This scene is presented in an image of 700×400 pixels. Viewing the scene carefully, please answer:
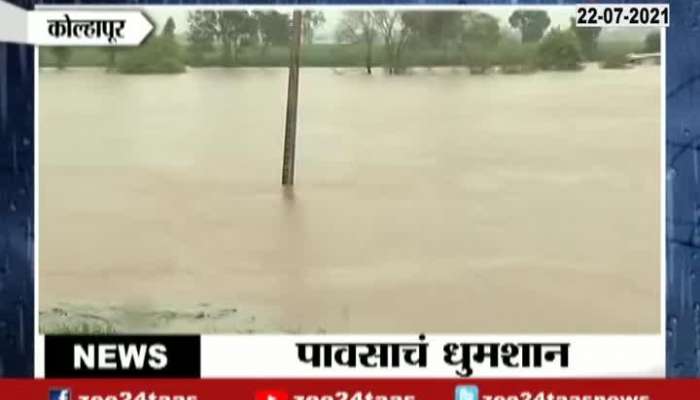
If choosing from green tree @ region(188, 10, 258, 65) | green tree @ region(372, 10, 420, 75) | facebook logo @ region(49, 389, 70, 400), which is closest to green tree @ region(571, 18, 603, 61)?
green tree @ region(372, 10, 420, 75)

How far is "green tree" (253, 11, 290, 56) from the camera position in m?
3.84

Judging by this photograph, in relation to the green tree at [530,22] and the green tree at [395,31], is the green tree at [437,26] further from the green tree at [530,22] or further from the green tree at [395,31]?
the green tree at [530,22]

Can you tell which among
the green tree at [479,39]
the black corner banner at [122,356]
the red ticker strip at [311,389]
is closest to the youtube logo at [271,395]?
the red ticker strip at [311,389]

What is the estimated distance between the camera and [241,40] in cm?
386

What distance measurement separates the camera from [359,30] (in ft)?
12.6

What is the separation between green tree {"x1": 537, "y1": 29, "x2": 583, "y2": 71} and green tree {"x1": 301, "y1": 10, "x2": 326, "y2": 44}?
543 mm

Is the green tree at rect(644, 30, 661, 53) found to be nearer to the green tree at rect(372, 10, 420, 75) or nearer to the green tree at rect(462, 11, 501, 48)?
the green tree at rect(462, 11, 501, 48)

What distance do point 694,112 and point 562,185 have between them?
1.19ft

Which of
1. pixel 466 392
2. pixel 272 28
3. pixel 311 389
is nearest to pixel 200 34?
pixel 272 28

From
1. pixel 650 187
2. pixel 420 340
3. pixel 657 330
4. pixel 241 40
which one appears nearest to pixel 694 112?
pixel 650 187

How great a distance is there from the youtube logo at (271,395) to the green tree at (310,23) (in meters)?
0.86

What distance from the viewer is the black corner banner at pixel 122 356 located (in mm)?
3859

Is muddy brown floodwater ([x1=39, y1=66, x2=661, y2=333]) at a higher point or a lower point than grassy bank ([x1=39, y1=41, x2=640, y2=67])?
lower

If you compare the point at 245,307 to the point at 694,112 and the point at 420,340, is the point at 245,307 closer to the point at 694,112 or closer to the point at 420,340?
the point at 420,340
